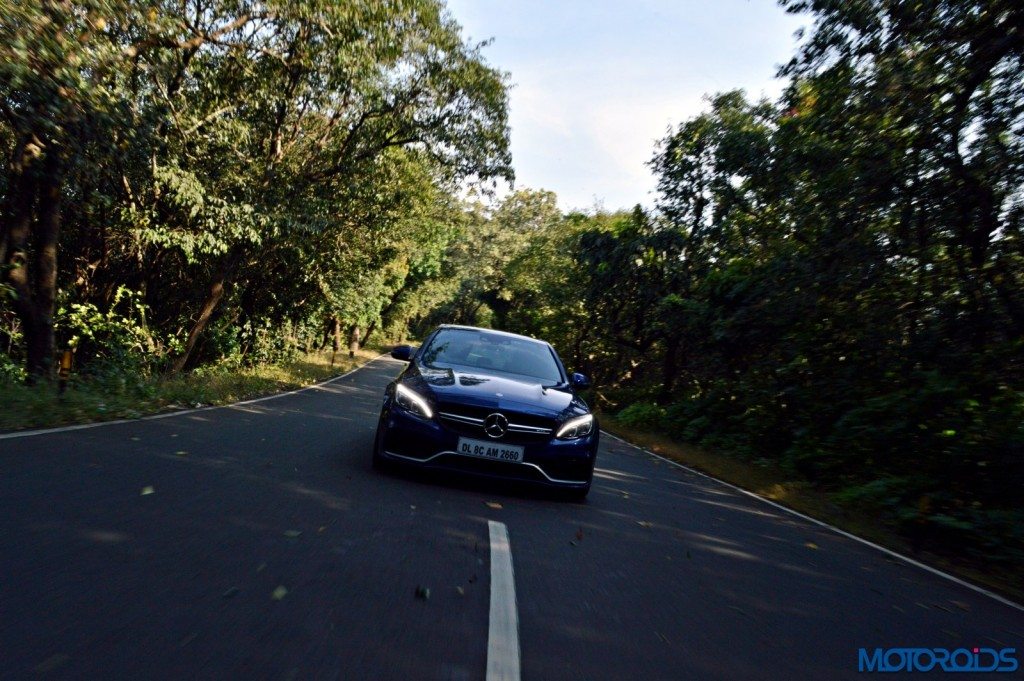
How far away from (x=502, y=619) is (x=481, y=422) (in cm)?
286

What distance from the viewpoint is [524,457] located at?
6.41 meters

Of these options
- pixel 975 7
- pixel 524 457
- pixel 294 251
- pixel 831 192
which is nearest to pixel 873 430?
pixel 831 192

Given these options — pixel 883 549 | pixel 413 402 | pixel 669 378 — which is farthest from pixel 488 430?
pixel 669 378

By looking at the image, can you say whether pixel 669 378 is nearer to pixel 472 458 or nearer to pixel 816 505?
pixel 816 505

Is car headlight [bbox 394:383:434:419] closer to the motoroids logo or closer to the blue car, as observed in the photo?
the blue car

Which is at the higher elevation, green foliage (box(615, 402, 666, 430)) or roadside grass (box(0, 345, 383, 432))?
green foliage (box(615, 402, 666, 430))

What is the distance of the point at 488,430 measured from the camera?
6.36 metres

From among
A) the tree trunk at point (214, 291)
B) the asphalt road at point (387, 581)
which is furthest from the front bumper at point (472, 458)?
the tree trunk at point (214, 291)

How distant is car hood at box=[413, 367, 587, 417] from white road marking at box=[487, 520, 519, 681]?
1.58 m

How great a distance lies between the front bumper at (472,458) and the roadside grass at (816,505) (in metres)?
3.28

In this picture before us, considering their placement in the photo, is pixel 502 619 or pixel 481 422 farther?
pixel 481 422

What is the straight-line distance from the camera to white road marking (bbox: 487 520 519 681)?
303 centimetres

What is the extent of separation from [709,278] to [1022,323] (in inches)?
365

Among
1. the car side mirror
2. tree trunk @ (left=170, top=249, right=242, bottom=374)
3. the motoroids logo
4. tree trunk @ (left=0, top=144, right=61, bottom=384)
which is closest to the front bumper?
the car side mirror
